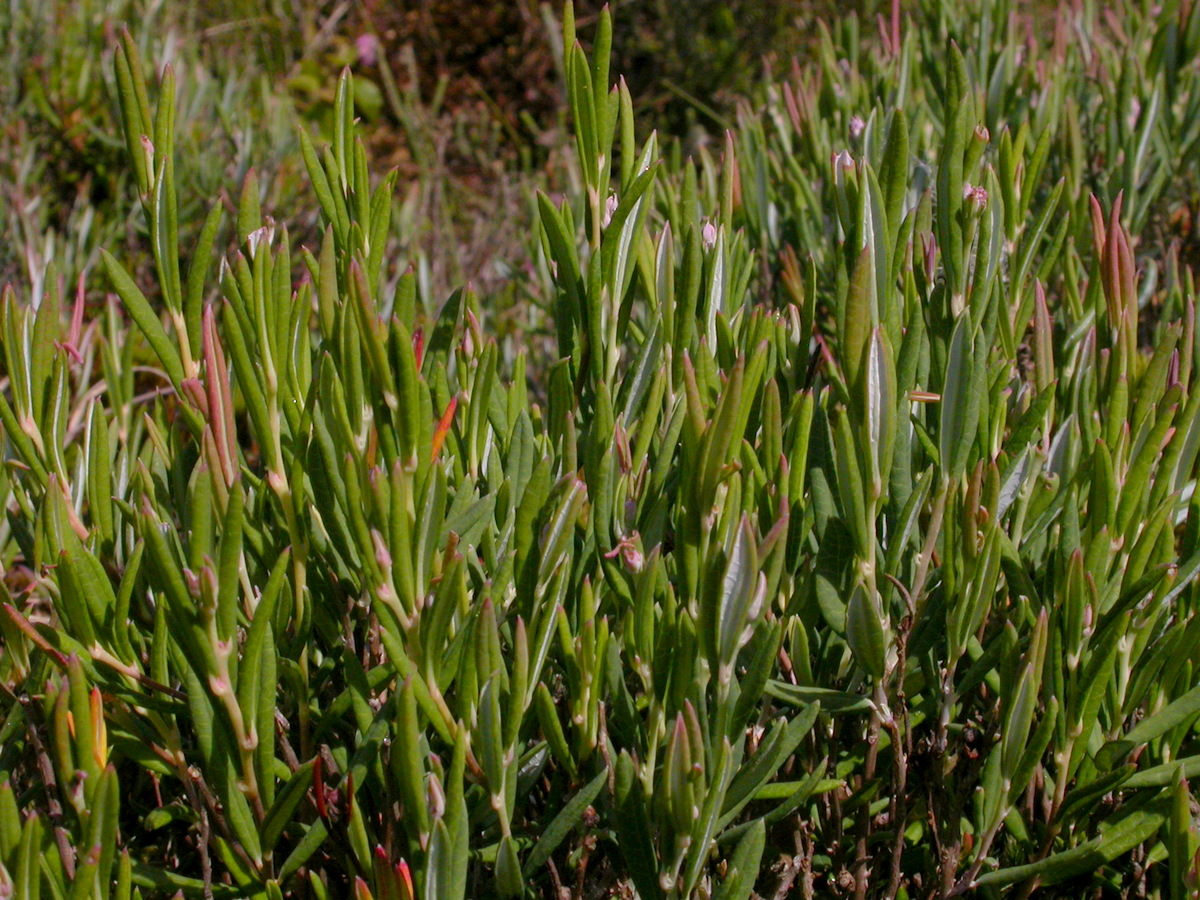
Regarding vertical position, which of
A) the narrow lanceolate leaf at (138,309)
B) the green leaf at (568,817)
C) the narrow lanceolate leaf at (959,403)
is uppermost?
the narrow lanceolate leaf at (138,309)

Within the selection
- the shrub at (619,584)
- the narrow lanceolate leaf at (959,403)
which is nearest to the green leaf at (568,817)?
the shrub at (619,584)

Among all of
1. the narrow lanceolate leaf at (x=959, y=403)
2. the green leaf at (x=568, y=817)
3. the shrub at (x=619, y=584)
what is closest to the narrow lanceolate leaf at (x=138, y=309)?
the shrub at (x=619, y=584)

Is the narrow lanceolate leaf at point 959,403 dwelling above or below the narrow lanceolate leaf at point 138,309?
below

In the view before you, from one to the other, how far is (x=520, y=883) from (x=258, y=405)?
18.1 inches

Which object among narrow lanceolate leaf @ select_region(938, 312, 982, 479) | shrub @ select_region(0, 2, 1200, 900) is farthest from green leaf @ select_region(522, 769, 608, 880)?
narrow lanceolate leaf @ select_region(938, 312, 982, 479)

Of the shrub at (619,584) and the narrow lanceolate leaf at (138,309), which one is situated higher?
the narrow lanceolate leaf at (138,309)

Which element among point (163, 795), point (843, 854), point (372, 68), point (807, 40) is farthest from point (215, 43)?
point (843, 854)

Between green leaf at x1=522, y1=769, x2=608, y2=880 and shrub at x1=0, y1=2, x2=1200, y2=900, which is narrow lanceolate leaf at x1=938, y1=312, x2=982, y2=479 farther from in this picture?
green leaf at x1=522, y1=769, x2=608, y2=880

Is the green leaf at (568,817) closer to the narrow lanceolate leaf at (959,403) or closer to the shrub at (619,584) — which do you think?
the shrub at (619,584)

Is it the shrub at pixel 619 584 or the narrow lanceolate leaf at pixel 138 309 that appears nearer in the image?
the shrub at pixel 619 584

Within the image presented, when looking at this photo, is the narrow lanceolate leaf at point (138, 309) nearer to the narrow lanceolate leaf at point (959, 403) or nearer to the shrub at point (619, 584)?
the shrub at point (619, 584)

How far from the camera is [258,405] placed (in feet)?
3.16

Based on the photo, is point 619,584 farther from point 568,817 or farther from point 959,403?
point 959,403

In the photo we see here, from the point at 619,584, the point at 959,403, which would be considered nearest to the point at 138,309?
the point at 619,584
